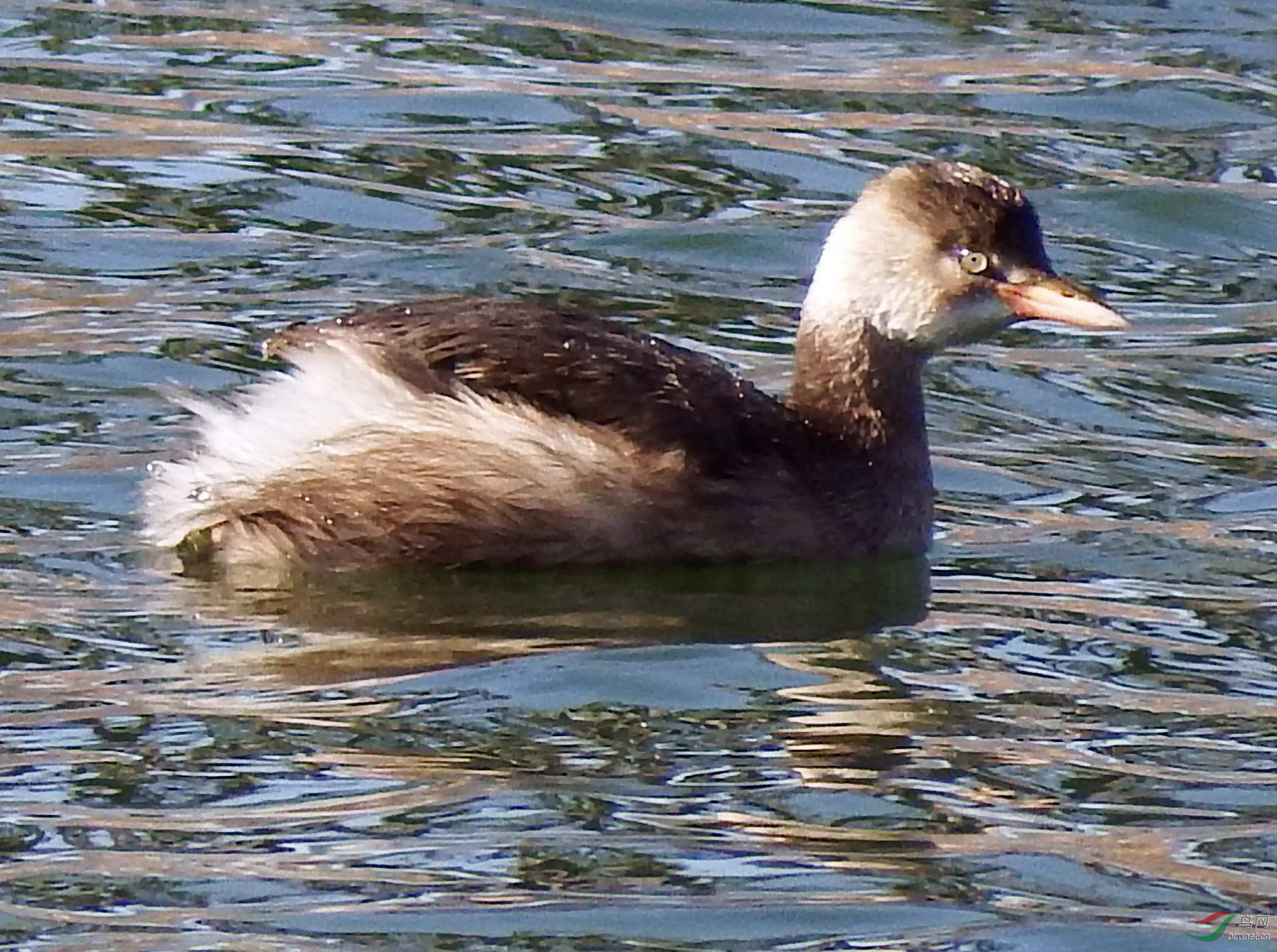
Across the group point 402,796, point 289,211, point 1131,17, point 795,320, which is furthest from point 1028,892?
point 1131,17

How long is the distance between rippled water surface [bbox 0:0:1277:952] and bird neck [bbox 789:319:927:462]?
31 centimetres

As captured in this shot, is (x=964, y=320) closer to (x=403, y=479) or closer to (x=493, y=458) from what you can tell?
(x=493, y=458)

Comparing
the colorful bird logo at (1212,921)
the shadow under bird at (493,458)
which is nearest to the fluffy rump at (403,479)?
the shadow under bird at (493,458)

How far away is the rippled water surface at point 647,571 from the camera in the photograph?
17.8 ft

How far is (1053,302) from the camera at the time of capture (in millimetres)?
7605

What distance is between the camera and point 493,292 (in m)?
9.35

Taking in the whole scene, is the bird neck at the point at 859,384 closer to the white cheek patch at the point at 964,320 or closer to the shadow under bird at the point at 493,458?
the white cheek patch at the point at 964,320

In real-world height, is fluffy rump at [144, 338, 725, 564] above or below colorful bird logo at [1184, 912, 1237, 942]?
above

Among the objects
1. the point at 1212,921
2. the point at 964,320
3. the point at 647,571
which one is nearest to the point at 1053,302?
the point at 964,320

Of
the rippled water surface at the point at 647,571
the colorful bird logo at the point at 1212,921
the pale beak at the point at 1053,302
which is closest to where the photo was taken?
the colorful bird logo at the point at 1212,921

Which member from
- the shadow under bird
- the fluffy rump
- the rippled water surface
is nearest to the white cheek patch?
the shadow under bird

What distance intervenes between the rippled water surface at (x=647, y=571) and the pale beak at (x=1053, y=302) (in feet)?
1.44

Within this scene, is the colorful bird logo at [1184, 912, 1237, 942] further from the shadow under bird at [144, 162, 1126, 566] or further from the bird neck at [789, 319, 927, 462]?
the bird neck at [789, 319, 927, 462]

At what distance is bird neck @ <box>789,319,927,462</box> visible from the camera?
7652 millimetres
